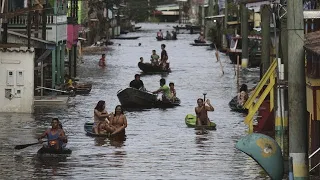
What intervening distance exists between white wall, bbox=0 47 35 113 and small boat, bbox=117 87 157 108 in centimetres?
470

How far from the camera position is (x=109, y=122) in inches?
1375

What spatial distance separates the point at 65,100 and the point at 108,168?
18.9 m

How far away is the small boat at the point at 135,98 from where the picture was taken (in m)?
44.8

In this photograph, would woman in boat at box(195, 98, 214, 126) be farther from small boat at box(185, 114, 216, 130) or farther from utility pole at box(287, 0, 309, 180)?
utility pole at box(287, 0, 309, 180)

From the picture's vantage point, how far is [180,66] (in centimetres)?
7819

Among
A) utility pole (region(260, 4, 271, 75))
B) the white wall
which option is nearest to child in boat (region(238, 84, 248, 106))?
utility pole (region(260, 4, 271, 75))

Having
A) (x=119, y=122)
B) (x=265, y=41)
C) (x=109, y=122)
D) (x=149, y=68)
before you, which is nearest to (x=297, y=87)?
(x=119, y=122)

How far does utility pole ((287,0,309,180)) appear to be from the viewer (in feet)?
74.1

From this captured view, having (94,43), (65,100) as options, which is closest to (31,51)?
(65,100)

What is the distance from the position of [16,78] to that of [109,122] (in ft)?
23.1

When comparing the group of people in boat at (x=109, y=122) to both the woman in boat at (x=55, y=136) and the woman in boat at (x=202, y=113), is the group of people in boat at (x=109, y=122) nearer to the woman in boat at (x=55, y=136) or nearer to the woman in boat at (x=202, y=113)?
the woman in boat at (x=202, y=113)

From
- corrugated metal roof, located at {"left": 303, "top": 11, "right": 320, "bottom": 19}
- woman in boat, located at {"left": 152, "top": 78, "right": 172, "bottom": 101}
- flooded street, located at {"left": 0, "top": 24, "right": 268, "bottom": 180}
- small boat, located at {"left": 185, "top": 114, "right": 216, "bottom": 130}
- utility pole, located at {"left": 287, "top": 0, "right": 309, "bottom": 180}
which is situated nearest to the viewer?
utility pole, located at {"left": 287, "top": 0, "right": 309, "bottom": 180}

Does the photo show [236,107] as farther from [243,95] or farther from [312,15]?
[312,15]

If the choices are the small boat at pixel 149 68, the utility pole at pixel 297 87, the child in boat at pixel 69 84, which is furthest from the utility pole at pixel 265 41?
the small boat at pixel 149 68
